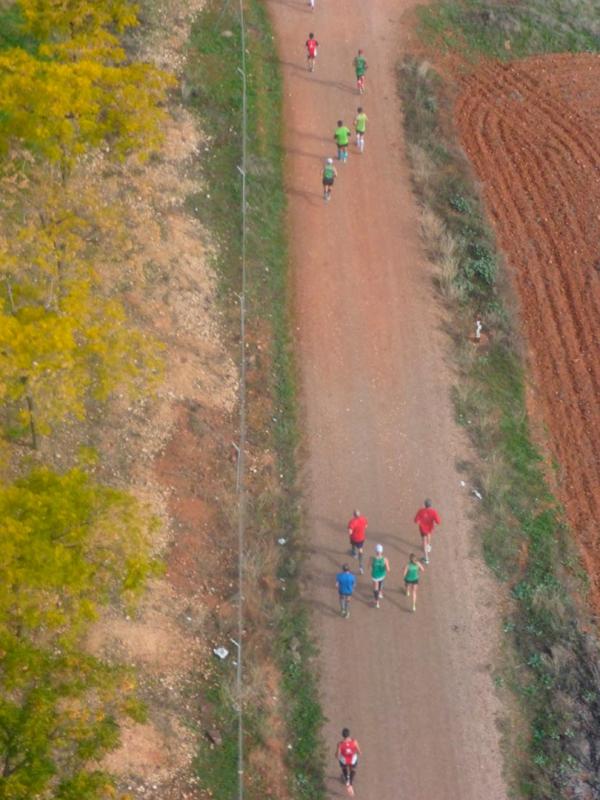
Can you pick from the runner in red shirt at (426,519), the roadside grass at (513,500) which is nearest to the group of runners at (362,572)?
the runner in red shirt at (426,519)

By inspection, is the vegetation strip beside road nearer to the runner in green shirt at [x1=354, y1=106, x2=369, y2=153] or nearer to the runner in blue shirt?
the runner in blue shirt

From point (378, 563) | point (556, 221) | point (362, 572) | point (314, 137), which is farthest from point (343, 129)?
point (378, 563)

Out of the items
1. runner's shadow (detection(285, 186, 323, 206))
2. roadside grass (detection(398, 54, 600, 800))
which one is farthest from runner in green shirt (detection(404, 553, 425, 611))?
runner's shadow (detection(285, 186, 323, 206))

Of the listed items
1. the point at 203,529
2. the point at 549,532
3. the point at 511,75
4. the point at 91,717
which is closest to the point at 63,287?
the point at 203,529

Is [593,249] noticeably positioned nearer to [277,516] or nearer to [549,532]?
[549,532]

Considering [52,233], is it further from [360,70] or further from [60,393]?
[360,70]

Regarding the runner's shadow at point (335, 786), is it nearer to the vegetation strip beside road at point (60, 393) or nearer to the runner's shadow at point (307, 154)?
the vegetation strip beside road at point (60, 393)

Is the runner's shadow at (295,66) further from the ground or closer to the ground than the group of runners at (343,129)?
closer to the ground
